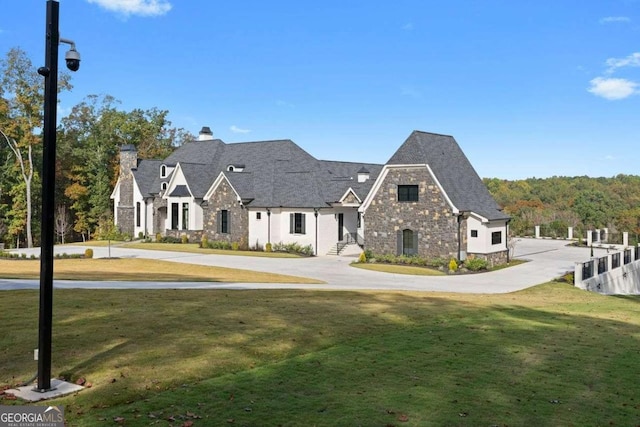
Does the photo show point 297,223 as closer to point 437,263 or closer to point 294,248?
point 294,248

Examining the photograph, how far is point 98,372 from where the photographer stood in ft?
31.1

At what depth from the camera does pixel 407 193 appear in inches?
1491

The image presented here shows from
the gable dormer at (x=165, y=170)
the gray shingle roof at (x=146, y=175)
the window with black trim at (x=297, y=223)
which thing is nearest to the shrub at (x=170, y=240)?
the gray shingle roof at (x=146, y=175)

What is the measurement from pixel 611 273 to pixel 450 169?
39.8ft

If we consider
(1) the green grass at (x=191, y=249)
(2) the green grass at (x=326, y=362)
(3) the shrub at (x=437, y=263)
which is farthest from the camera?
(1) the green grass at (x=191, y=249)

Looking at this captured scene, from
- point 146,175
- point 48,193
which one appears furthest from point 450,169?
point 48,193

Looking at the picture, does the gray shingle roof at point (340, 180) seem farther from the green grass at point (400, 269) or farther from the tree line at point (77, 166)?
the tree line at point (77, 166)

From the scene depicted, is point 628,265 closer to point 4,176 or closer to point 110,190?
point 110,190

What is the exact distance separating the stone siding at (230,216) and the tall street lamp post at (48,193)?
36783mm

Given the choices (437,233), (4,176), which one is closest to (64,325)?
(437,233)

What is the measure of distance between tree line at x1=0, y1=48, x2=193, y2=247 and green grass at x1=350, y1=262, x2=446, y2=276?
3238 cm

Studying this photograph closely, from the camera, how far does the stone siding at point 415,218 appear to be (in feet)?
118

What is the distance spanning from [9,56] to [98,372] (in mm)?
52026

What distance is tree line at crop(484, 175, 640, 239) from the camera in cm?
6554
